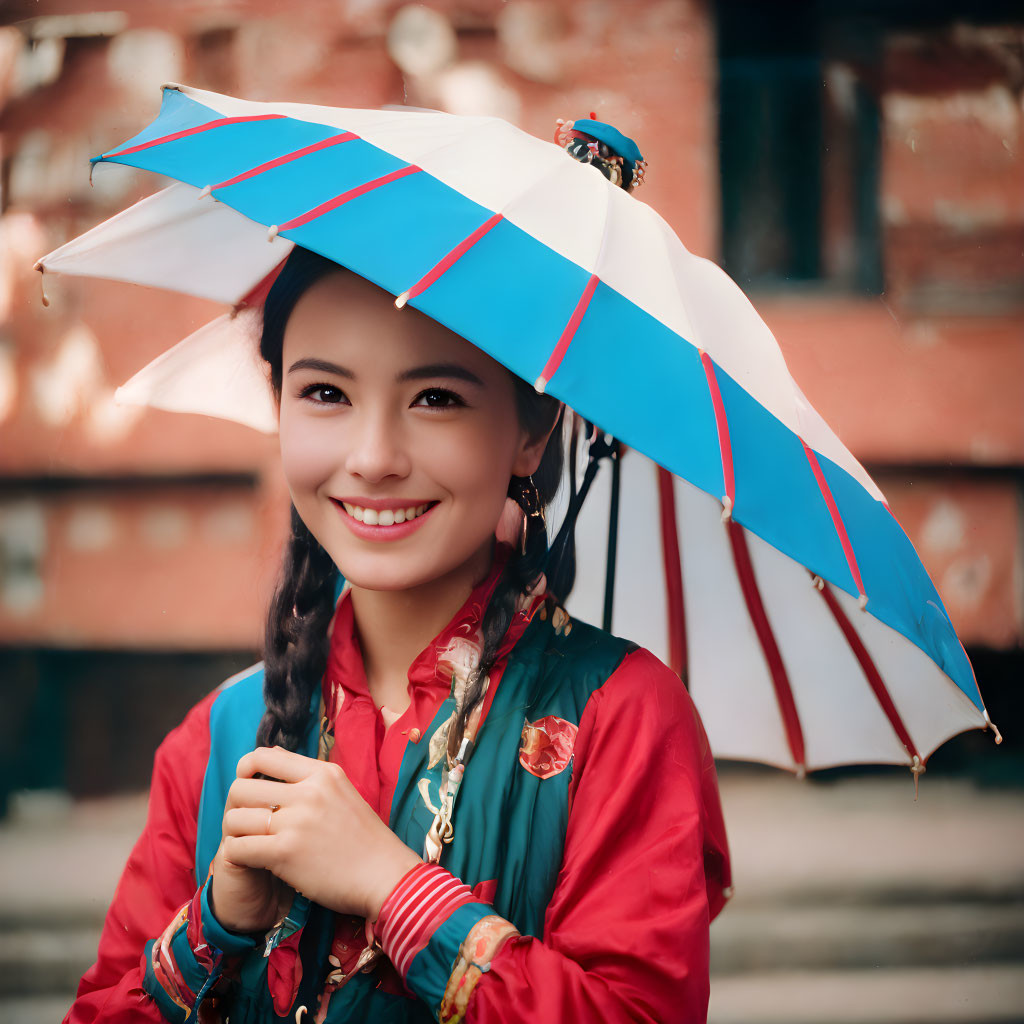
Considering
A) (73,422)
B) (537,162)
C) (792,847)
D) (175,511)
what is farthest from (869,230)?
(73,422)

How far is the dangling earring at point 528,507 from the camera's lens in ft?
3.82

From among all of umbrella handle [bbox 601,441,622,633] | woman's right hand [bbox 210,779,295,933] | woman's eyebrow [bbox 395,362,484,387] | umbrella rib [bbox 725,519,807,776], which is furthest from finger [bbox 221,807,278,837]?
umbrella rib [bbox 725,519,807,776]

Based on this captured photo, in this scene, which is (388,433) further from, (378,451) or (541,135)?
(541,135)

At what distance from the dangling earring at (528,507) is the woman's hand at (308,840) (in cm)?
37

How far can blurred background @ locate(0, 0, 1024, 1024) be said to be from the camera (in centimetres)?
220

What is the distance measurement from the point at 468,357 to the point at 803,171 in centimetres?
167

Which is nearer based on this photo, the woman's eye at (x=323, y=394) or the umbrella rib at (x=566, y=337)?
the umbrella rib at (x=566, y=337)

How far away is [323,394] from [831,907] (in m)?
1.94

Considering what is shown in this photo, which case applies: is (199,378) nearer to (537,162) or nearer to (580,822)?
(537,162)

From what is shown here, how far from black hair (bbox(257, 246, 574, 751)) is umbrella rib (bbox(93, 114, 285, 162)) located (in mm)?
147

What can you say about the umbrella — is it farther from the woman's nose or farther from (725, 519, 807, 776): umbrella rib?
the woman's nose

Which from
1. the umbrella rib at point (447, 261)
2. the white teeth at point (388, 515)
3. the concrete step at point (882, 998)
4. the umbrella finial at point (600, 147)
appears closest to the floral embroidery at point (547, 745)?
the white teeth at point (388, 515)

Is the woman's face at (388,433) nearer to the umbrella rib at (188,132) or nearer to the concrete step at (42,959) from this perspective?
the umbrella rib at (188,132)

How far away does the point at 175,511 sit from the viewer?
2.41 metres
